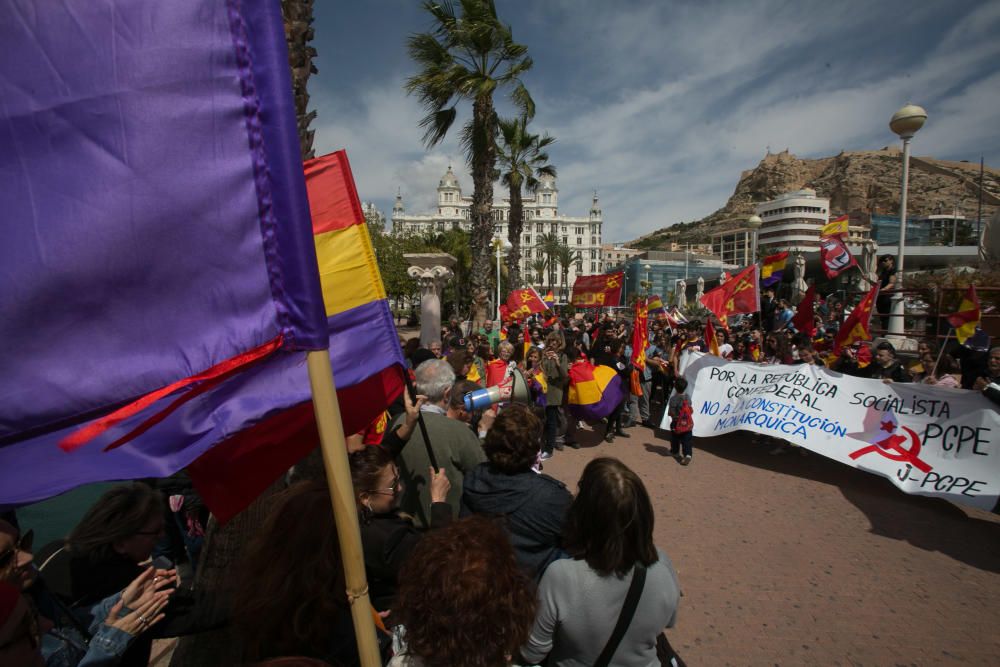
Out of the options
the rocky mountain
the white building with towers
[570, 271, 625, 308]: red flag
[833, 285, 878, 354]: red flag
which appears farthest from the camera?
the rocky mountain

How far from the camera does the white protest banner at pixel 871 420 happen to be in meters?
4.53

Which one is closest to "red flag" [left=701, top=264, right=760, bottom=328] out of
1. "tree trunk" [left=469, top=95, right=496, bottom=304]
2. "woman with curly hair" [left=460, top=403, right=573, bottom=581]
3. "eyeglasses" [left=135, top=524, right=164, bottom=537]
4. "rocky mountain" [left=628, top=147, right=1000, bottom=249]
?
"tree trunk" [left=469, top=95, right=496, bottom=304]

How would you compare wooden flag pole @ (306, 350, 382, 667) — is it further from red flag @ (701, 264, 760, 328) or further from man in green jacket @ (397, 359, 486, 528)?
red flag @ (701, 264, 760, 328)

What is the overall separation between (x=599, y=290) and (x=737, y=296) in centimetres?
418

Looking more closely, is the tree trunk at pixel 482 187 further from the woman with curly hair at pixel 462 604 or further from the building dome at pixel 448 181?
the building dome at pixel 448 181

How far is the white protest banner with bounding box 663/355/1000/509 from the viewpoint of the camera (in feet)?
14.9

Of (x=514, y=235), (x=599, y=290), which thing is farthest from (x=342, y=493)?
(x=514, y=235)

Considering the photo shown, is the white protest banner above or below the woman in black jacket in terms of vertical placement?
below

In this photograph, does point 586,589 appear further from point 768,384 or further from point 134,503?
point 768,384

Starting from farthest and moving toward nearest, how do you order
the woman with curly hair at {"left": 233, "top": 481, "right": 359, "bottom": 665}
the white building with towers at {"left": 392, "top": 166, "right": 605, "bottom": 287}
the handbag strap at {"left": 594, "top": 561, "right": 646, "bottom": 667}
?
the white building with towers at {"left": 392, "top": 166, "right": 605, "bottom": 287} → the handbag strap at {"left": 594, "top": 561, "right": 646, "bottom": 667} → the woman with curly hair at {"left": 233, "top": 481, "right": 359, "bottom": 665}

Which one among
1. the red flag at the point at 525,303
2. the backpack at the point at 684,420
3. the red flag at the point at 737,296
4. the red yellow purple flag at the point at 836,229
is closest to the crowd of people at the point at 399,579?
the backpack at the point at 684,420

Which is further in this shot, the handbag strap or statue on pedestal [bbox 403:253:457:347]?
statue on pedestal [bbox 403:253:457:347]

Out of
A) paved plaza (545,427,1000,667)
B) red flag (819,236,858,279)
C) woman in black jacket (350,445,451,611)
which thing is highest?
red flag (819,236,858,279)

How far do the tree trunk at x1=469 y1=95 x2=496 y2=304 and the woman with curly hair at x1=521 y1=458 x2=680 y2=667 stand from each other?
11.9 metres
